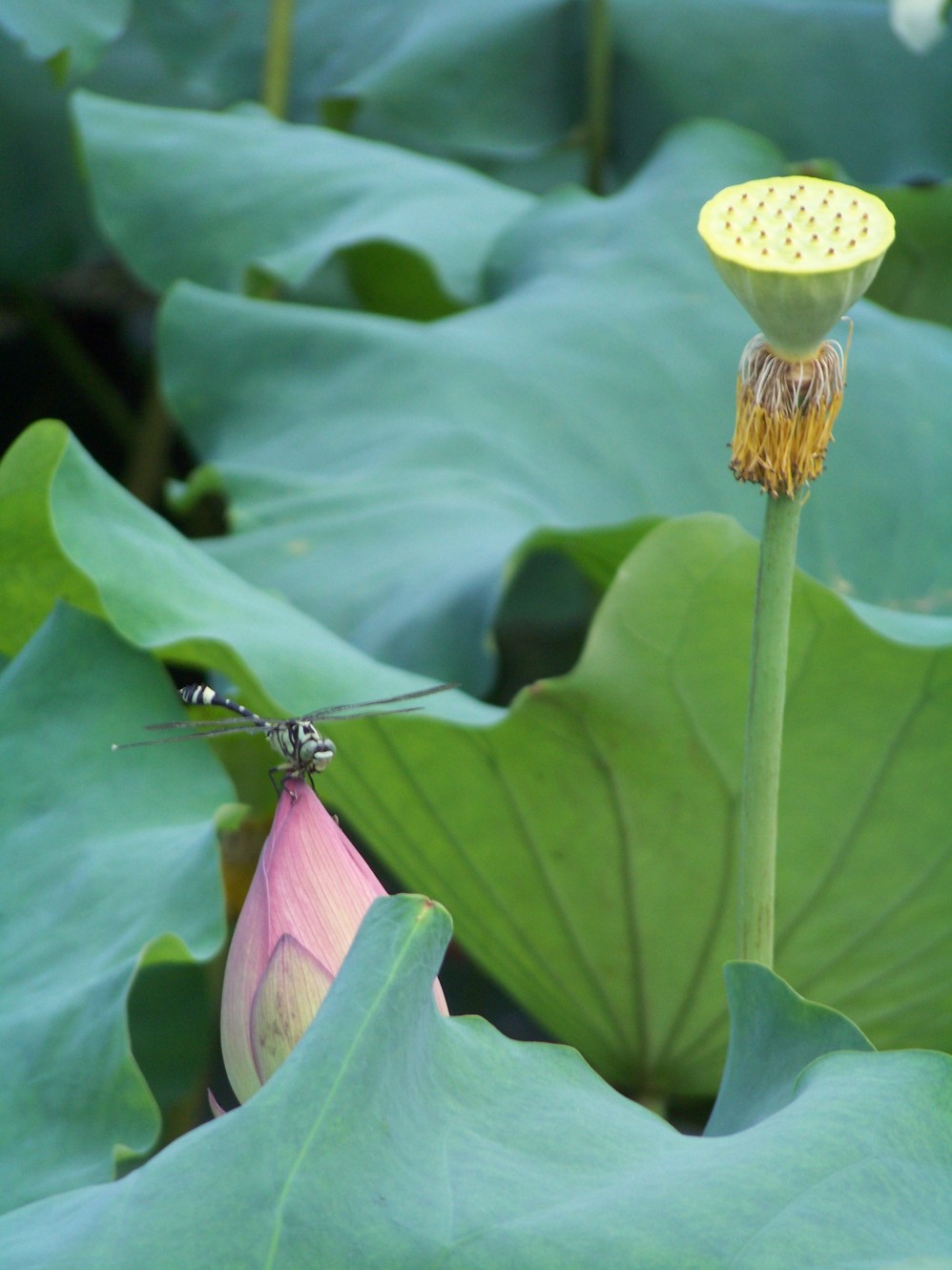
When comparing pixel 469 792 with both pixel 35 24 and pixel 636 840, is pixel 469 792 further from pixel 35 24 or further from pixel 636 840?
pixel 35 24

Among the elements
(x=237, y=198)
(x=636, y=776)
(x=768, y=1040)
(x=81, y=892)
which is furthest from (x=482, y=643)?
→ (x=237, y=198)

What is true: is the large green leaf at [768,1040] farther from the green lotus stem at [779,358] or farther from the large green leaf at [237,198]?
the large green leaf at [237,198]

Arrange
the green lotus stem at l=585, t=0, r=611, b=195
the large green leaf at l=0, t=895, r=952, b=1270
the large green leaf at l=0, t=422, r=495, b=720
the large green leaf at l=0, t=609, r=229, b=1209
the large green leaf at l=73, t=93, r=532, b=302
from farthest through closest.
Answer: the green lotus stem at l=585, t=0, r=611, b=195
the large green leaf at l=73, t=93, r=532, b=302
the large green leaf at l=0, t=422, r=495, b=720
the large green leaf at l=0, t=609, r=229, b=1209
the large green leaf at l=0, t=895, r=952, b=1270

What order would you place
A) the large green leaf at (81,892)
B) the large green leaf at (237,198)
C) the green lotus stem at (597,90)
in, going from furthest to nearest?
the green lotus stem at (597,90), the large green leaf at (237,198), the large green leaf at (81,892)

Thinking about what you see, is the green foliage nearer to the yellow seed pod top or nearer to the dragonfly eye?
the dragonfly eye

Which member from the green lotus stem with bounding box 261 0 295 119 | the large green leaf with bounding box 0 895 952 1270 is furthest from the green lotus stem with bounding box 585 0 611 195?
the large green leaf with bounding box 0 895 952 1270

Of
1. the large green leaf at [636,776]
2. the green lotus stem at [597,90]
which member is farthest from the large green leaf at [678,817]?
the green lotus stem at [597,90]
